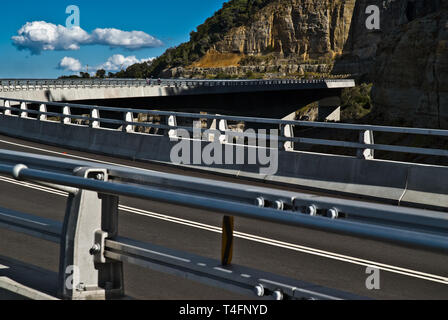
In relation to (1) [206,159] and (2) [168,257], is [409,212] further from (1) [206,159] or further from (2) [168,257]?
(1) [206,159]

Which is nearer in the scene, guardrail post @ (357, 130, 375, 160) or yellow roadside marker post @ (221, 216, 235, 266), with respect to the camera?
yellow roadside marker post @ (221, 216, 235, 266)

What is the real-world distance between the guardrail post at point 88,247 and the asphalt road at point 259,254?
137 centimetres

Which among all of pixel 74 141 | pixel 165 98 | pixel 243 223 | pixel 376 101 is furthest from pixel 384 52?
pixel 243 223

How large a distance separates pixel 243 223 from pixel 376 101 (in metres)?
40.2

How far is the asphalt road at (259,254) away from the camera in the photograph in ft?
24.0

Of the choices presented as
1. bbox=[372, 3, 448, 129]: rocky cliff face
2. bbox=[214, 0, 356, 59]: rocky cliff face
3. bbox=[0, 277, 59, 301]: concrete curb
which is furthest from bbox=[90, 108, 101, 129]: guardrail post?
bbox=[214, 0, 356, 59]: rocky cliff face

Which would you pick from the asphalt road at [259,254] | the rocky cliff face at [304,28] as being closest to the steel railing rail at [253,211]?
the asphalt road at [259,254]

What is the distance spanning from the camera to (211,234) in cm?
1035

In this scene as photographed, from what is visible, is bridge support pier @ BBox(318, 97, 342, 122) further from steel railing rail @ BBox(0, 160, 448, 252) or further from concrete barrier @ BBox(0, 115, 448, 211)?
steel railing rail @ BBox(0, 160, 448, 252)

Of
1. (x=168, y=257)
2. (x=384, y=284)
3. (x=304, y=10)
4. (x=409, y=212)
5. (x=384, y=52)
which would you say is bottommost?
(x=384, y=284)

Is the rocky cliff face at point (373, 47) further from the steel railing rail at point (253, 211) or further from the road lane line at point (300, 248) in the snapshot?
the steel railing rail at point (253, 211)

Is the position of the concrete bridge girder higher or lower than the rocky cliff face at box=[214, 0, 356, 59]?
lower

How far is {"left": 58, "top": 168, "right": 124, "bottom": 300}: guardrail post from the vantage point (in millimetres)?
5180

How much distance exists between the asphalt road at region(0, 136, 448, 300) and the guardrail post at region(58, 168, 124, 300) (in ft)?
4.49
